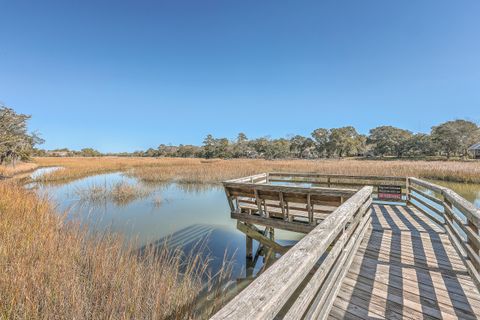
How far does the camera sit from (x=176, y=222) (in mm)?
8273

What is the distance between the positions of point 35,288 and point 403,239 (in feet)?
17.7

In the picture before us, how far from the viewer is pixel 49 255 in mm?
3072

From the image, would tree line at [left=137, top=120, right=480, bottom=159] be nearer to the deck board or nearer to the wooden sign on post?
the wooden sign on post

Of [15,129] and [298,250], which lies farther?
[15,129]

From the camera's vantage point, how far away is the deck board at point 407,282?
2.16 meters

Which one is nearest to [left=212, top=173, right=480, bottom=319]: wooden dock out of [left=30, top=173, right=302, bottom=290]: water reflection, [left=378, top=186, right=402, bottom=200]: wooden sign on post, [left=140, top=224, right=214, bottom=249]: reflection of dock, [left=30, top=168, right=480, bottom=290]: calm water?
[left=30, top=173, right=302, bottom=290]: water reflection

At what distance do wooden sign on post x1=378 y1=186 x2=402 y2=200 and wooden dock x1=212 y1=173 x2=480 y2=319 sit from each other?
1673mm

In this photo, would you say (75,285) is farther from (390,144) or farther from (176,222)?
(390,144)

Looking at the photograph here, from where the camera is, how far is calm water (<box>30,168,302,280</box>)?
6.11 m

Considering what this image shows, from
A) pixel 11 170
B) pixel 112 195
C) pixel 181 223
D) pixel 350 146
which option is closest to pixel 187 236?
pixel 181 223

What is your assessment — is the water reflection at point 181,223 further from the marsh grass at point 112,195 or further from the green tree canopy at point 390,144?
the green tree canopy at point 390,144

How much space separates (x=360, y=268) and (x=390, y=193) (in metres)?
5.18

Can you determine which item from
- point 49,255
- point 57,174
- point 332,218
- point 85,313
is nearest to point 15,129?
point 57,174

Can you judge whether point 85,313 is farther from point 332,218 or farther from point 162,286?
point 332,218
